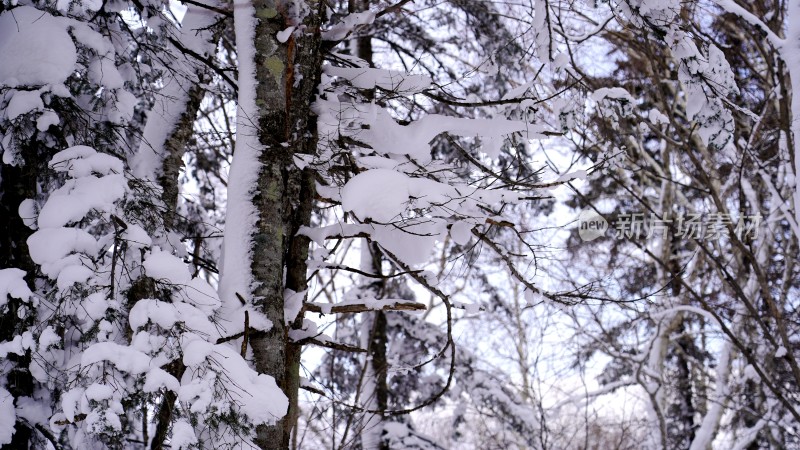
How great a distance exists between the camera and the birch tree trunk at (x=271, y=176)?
2.66 metres

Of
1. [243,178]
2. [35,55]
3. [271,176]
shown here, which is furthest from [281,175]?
[35,55]

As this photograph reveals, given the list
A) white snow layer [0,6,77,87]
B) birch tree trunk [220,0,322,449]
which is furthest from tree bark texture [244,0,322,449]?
white snow layer [0,6,77,87]

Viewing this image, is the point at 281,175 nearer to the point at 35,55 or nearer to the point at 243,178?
the point at 243,178

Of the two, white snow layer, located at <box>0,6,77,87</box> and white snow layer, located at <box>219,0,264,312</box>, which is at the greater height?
white snow layer, located at <box>0,6,77,87</box>

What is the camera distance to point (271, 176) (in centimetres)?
280

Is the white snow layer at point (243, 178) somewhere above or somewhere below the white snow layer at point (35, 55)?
below

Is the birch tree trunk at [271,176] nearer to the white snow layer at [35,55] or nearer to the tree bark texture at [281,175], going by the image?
the tree bark texture at [281,175]

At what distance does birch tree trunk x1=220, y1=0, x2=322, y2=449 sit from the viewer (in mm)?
2664

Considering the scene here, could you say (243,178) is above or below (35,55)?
below

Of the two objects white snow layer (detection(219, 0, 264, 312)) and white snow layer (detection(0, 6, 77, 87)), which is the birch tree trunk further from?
white snow layer (detection(0, 6, 77, 87))

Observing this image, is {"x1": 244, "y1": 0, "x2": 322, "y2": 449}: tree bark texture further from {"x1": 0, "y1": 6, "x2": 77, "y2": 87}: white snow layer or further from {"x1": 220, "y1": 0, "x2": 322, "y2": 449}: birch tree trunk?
{"x1": 0, "y1": 6, "x2": 77, "y2": 87}: white snow layer

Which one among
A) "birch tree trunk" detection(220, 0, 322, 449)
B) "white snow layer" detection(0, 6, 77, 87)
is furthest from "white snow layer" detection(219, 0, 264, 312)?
"white snow layer" detection(0, 6, 77, 87)

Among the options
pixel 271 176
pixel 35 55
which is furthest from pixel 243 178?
pixel 35 55

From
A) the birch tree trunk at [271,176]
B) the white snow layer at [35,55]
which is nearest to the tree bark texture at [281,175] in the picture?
the birch tree trunk at [271,176]
